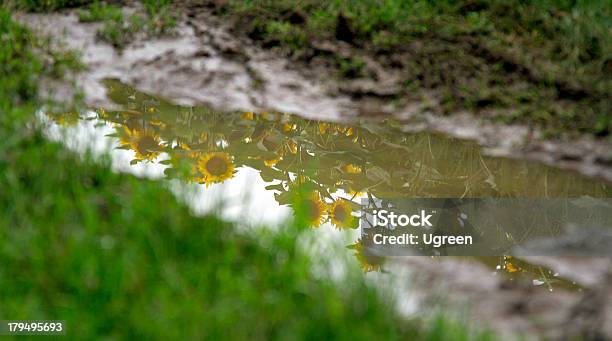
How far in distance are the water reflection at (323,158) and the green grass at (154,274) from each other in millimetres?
631

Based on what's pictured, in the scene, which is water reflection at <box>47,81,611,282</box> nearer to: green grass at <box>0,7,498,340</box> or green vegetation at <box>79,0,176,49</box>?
green grass at <box>0,7,498,340</box>

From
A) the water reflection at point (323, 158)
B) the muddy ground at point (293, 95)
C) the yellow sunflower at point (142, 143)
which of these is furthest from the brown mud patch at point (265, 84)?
the yellow sunflower at point (142, 143)

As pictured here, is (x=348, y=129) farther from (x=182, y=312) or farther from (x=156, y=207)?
(x=182, y=312)

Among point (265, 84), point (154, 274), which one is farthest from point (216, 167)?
point (154, 274)

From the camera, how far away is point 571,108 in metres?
4.44

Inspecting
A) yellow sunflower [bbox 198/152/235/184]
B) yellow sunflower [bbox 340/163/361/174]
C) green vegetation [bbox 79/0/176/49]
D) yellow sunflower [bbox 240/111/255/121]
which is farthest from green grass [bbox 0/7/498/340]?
green vegetation [bbox 79/0/176/49]

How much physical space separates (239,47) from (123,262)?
307cm

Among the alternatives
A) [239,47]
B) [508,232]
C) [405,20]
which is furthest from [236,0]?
[508,232]

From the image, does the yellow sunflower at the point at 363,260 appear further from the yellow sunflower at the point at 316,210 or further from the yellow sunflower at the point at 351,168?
the yellow sunflower at the point at 351,168

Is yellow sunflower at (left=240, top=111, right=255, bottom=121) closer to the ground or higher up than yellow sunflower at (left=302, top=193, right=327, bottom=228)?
closer to the ground

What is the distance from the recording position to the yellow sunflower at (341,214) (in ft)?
11.4

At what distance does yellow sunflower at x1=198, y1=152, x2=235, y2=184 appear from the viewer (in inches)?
151

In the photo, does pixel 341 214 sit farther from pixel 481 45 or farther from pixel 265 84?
pixel 481 45

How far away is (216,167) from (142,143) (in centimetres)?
47
